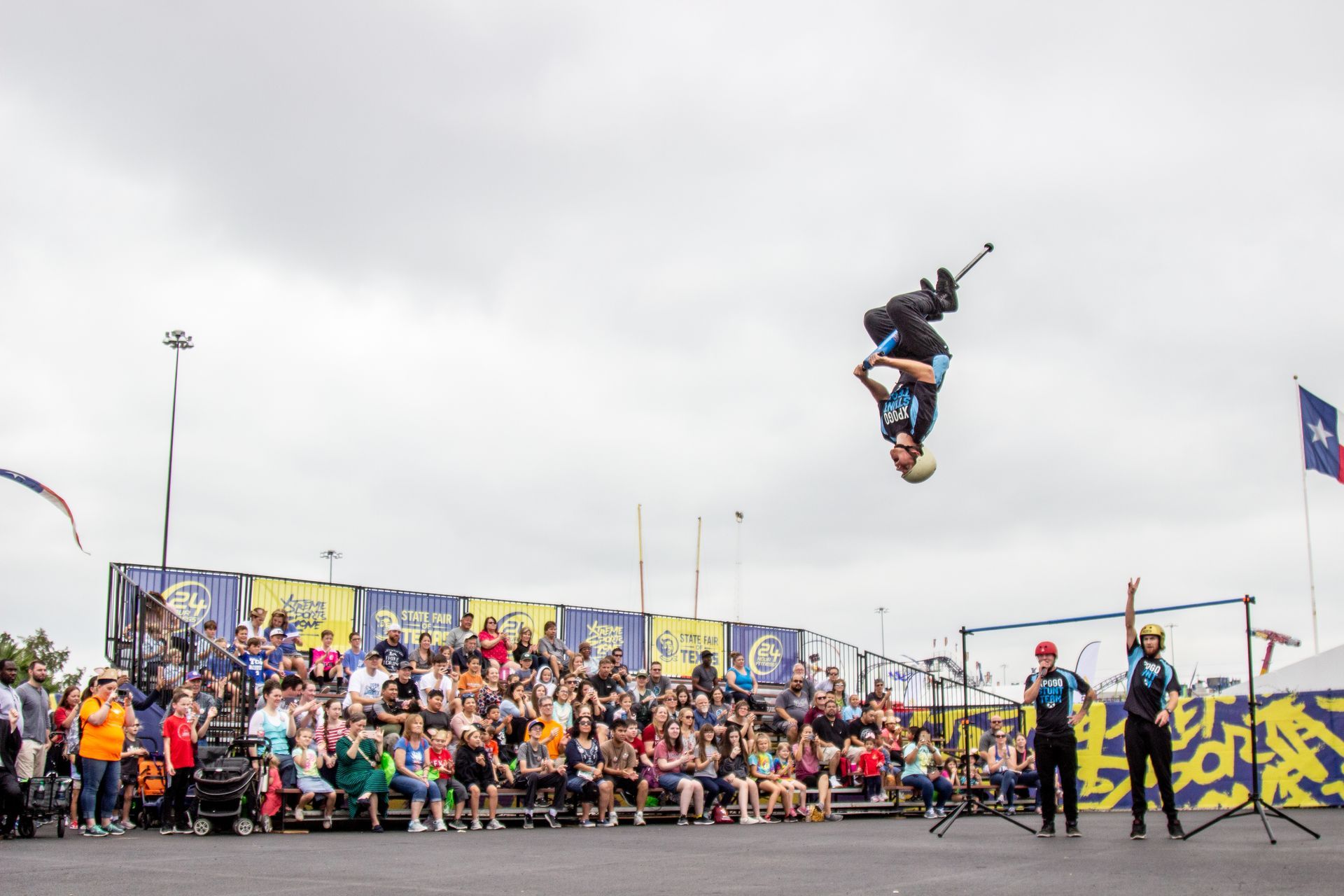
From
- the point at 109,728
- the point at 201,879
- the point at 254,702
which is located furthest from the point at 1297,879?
the point at 254,702

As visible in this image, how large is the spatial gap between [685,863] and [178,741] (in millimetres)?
6324

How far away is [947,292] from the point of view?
8656 mm

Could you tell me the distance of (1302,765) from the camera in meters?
17.5

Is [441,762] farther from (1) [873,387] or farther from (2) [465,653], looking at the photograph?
(1) [873,387]

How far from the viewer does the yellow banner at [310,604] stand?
17578 millimetres

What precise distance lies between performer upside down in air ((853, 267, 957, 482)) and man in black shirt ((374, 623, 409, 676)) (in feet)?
30.8

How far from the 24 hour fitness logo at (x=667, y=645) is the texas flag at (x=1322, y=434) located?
11846 millimetres

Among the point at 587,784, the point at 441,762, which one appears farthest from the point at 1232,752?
the point at 441,762

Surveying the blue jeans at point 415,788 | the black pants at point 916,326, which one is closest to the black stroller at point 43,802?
the blue jeans at point 415,788

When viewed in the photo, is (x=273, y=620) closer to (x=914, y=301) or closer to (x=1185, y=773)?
(x=914, y=301)

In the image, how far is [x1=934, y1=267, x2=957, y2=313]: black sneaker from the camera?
8633 millimetres

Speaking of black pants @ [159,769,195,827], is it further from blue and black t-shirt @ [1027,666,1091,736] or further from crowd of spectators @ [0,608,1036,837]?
blue and black t-shirt @ [1027,666,1091,736]

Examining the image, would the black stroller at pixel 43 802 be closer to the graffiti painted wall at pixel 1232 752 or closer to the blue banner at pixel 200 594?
the blue banner at pixel 200 594

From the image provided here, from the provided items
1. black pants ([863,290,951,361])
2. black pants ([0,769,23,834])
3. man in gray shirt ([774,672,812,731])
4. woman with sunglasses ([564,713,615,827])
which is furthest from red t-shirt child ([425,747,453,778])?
black pants ([863,290,951,361])
